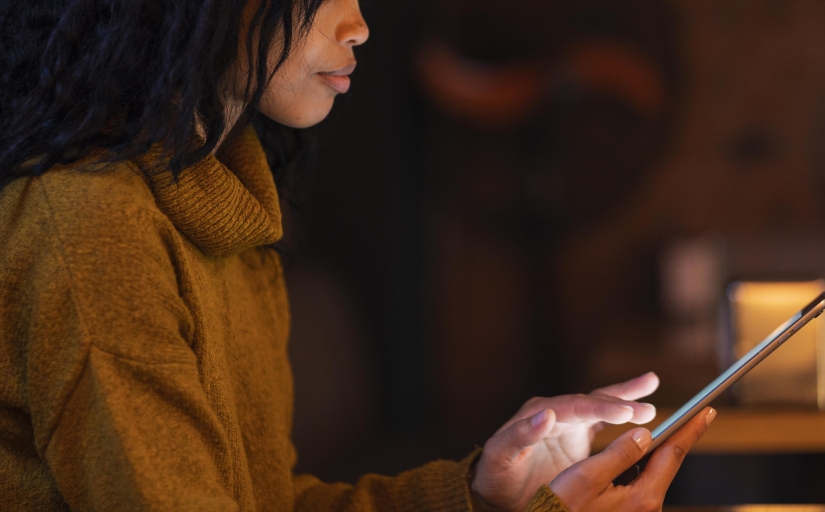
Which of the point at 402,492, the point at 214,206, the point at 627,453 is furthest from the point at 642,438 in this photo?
the point at 214,206

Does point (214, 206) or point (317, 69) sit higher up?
point (317, 69)

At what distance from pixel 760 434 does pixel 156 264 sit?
78 cm

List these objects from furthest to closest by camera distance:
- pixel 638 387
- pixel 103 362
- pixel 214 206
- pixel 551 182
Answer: pixel 551 182 → pixel 638 387 → pixel 214 206 → pixel 103 362

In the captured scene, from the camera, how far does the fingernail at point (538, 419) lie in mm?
668

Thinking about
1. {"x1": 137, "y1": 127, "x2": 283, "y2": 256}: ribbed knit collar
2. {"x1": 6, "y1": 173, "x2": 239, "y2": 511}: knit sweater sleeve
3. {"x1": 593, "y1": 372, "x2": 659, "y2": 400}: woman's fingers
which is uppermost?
{"x1": 137, "y1": 127, "x2": 283, "y2": 256}: ribbed knit collar

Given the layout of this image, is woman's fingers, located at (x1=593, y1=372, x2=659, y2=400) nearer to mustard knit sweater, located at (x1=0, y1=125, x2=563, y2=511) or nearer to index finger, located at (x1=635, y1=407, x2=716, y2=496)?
index finger, located at (x1=635, y1=407, x2=716, y2=496)

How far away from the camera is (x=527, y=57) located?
99.5 inches

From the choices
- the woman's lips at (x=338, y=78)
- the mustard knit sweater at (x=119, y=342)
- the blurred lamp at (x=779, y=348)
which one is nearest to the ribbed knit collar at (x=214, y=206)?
Result: the mustard knit sweater at (x=119, y=342)

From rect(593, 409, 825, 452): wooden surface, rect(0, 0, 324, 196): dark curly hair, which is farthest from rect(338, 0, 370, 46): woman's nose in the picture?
rect(593, 409, 825, 452): wooden surface

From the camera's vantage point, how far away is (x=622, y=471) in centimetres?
64

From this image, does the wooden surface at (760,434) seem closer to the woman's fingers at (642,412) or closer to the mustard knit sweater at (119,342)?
the woman's fingers at (642,412)

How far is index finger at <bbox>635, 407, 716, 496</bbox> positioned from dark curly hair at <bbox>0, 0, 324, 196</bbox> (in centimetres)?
45

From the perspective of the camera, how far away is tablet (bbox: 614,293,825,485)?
0.64 meters

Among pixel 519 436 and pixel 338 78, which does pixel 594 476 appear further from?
pixel 338 78
